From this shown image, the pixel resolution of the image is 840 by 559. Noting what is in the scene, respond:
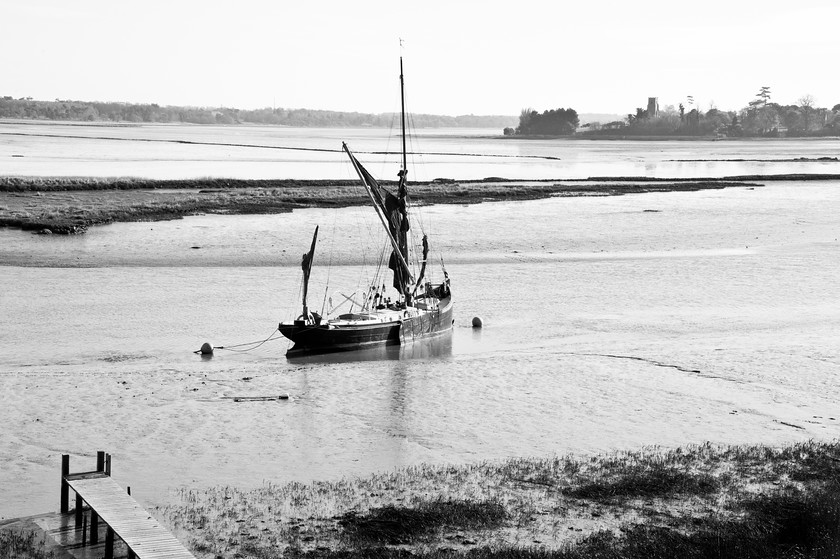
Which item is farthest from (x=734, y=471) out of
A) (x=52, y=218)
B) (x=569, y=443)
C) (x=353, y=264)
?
(x=52, y=218)

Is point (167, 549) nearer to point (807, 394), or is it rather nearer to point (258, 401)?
point (258, 401)

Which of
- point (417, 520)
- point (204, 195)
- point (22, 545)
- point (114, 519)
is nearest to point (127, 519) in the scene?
point (114, 519)

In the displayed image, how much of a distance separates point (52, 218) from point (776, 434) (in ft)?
148

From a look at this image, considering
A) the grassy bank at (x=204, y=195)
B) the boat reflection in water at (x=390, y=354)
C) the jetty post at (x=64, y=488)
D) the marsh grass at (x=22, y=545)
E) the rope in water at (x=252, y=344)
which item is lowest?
the boat reflection in water at (x=390, y=354)

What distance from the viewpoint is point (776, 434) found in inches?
870

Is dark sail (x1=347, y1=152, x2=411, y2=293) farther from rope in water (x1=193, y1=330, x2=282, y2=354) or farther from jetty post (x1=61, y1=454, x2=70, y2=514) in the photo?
jetty post (x1=61, y1=454, x2=70, y2=514)

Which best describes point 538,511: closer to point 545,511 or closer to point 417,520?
point 545,511

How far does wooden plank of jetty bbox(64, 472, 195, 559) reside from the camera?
43.3 feet

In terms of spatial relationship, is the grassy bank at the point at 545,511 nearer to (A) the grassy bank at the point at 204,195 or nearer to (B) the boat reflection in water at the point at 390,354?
(B) the boat reflection in water at the point at 390,354

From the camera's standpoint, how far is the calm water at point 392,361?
20969 millimetres

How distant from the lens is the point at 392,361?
1183 inches

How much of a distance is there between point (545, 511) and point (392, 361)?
13.6 metres

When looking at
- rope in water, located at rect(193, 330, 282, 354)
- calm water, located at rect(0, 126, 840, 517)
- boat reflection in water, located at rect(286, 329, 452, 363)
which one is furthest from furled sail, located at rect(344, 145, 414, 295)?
rope in water, located at rect(193, 330, 282, 354)

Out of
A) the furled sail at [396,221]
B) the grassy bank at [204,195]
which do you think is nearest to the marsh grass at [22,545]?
the furled sail at [396,221]
